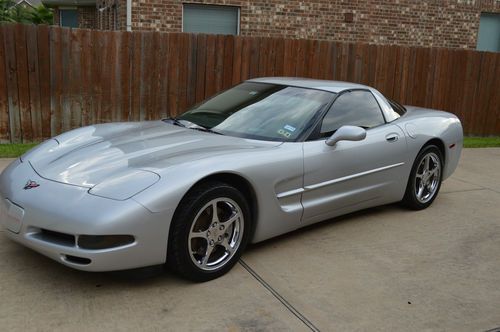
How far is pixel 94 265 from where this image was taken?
321cm

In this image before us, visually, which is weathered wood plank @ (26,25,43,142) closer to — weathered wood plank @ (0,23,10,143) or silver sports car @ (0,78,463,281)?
weathered wood plank @ (0,23,10,143)

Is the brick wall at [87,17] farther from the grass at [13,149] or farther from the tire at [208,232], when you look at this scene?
the tire at [208,232]

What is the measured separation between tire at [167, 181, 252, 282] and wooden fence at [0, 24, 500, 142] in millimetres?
5162

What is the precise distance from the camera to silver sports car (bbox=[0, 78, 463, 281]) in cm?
326

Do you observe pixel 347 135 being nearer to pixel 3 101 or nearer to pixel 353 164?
pixel 353 164

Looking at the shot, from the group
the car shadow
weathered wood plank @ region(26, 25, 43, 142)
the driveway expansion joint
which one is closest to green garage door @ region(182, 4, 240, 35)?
weathered wood plank @ region(26, 25, 43, 142)

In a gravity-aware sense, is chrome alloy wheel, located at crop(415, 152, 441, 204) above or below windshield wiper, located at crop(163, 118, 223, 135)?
below

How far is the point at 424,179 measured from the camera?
222 inches

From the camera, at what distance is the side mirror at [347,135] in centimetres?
429

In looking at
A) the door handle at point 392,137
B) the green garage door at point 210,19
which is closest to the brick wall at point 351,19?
the green garage door at point 210,19

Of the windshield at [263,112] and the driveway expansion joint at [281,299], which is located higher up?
the windshield at [263,112]

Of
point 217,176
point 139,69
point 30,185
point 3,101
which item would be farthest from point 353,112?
point 3,101

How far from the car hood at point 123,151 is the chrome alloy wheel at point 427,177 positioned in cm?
209

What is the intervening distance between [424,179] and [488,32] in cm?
1050
